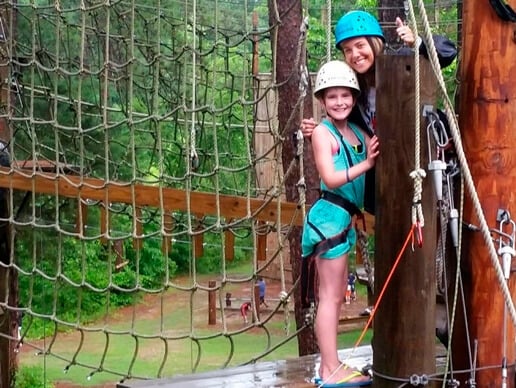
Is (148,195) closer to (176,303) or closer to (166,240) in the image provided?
(166,240)

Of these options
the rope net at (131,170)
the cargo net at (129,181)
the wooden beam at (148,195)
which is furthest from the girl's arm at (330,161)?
the cargo net at (129,181)

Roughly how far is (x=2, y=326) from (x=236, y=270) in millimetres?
8190

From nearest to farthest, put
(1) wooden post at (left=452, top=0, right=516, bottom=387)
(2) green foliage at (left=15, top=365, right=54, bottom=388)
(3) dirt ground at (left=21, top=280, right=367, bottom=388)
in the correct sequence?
(1) wooden post at (left=452, top=0, right=516, bottom=387) < (2) green foliage at (left=15, top=365, right=54, bottom=388) < (3) dirt ground at (left=21, top=280, right=367, bottom=388)

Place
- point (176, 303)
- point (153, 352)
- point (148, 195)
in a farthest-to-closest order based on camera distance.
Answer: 1. point (176, 303)
2. point (153, 352)
3. point (148, 195)

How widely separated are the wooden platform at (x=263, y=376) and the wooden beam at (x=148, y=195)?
1076mm

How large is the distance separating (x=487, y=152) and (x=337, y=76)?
0.33 metres

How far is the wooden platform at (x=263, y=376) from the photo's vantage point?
6.15 ft

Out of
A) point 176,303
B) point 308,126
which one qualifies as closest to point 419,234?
point 308,126

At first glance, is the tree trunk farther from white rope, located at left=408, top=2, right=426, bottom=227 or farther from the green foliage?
the green foliage

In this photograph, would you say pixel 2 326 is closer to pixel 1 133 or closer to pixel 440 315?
pixel 1 133

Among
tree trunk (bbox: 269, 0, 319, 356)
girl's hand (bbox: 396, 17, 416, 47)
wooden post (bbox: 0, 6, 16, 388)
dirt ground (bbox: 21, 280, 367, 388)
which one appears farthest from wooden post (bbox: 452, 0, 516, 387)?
dirt ground (bbox: 21, 280, 367, 388)

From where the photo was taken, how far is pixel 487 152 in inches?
64.1

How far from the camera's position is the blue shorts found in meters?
1.80

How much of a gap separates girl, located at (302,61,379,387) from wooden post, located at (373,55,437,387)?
0.19m
